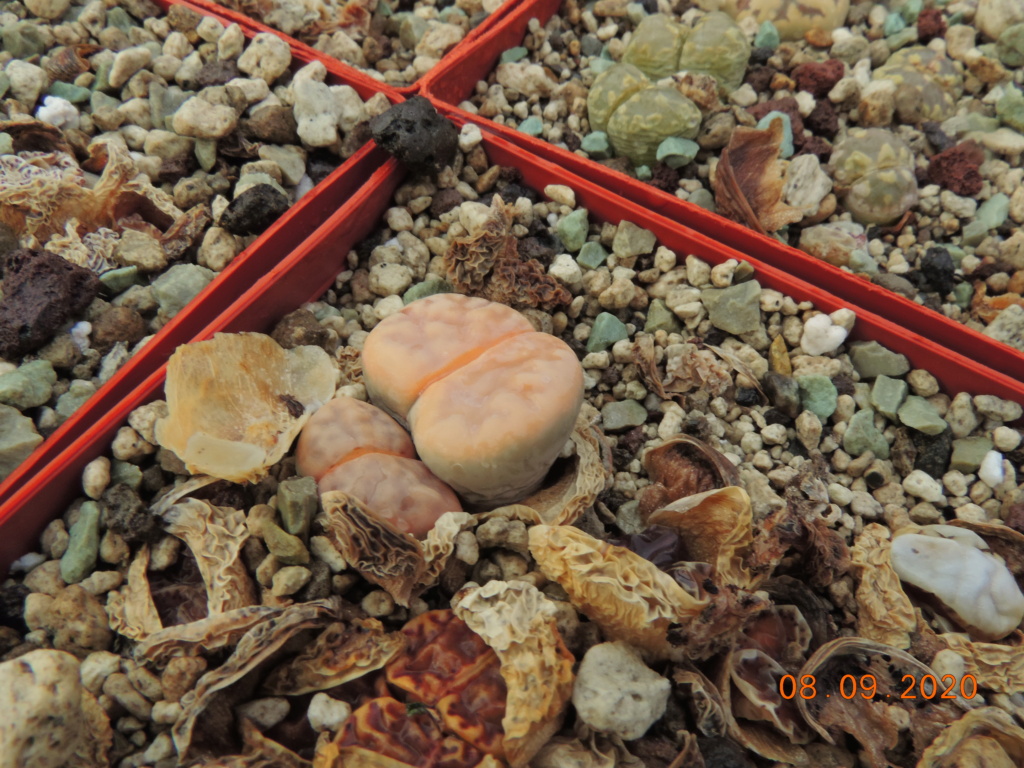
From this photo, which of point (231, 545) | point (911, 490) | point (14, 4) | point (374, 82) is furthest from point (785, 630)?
point (14, 4)

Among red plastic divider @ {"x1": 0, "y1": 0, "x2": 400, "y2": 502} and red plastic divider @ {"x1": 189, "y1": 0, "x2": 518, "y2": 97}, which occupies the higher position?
red plastic divider @ {"x1": 189, "y1": 0, "x2": 518, "y2": 97}

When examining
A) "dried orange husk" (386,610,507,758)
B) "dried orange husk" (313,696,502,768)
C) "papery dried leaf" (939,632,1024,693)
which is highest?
"dried orange husk" (386,610,507,758)

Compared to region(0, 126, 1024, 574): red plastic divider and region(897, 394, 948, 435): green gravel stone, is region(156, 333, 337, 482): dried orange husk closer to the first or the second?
region(0, 126, 1024, 574): red plastic divider

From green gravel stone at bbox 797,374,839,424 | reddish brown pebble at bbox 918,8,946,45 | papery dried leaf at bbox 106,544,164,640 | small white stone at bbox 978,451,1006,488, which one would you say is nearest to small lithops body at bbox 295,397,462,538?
papery dried leaf at bbox 106,544,164,640

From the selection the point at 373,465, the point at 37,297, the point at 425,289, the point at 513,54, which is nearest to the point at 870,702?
the point at 373,465

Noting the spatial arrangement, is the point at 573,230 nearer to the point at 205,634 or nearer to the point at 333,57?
the point at 333,57

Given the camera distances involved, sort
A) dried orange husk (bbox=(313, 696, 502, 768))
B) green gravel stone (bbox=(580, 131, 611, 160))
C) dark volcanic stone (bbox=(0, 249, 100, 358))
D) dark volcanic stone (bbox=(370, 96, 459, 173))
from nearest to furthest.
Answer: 1. dried orange husk (bbox=(313, 696, 502, 768))
2. dark volcanic stone (bbox=(0, 249, 100, 358))
3. dark volcanic stone (bbox=(370, 96, 459, 173))
4. green gravel stone (bbox=(580, 131, 611, 160))
